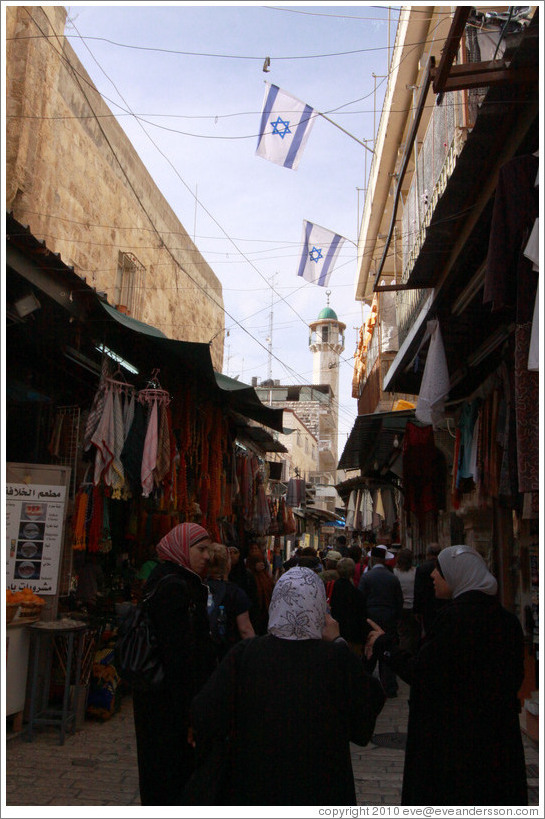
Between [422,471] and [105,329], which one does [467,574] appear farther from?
[422,471]

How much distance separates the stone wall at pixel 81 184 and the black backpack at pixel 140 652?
7.06 meters

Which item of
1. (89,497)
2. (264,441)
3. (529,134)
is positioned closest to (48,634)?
(89,497)

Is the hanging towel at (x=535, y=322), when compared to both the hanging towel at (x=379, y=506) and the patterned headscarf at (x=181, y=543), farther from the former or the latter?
the hanging towel at (x=379, y=506)

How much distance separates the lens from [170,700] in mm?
3260

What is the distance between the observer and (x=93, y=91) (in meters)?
11.1

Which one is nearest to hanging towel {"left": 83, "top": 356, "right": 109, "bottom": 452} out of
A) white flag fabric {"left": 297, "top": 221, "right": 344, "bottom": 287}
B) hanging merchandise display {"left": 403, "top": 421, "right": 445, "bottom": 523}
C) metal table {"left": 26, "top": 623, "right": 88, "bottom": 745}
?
metal table {"left": 26, "top": 623, "right": 88, "bottom": 745}

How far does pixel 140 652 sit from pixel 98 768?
2.42 m

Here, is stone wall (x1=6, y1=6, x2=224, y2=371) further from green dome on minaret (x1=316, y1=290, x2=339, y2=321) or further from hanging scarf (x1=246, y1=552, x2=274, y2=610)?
green dome on minaret (x1=316, y1=290, x2=339, y2=321)

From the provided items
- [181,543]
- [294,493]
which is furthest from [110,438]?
[294,493]

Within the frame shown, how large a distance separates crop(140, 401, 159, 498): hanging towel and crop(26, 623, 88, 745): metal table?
1319 millimetres

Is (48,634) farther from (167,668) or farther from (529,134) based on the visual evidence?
(529,134)

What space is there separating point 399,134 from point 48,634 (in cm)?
1268

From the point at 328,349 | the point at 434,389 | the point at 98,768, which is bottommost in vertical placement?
the point at 98,768

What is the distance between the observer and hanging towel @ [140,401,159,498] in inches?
235
